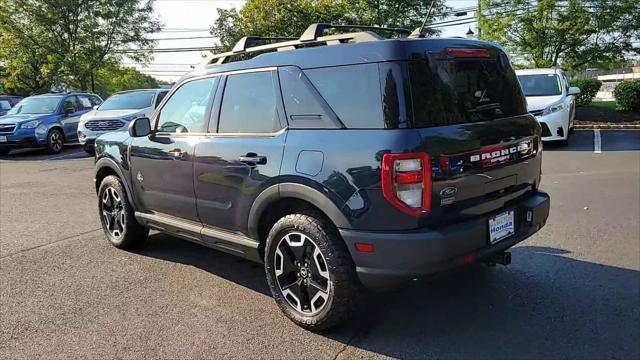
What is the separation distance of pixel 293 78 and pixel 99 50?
26.1 meters

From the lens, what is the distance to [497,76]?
3768mm

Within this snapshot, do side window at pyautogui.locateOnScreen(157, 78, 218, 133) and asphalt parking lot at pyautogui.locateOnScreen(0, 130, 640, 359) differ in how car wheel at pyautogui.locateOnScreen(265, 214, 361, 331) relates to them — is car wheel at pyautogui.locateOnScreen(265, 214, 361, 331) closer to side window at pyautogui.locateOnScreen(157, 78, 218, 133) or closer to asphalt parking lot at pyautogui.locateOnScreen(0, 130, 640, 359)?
asphalt parking lot at pyautogui.locateOnScreen(0, 130, 640, 359)

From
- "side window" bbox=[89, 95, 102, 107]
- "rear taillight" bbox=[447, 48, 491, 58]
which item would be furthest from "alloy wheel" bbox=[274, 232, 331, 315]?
"side window" bbox=[89, 95, 102, 107]

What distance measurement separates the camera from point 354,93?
3297 millimetres

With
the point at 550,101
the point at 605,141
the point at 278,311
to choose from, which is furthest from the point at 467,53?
the point at 605,141

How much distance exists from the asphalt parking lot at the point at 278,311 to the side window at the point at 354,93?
3.85ft

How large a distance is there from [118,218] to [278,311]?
2.42m

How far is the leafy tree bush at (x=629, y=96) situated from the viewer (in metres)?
16.2

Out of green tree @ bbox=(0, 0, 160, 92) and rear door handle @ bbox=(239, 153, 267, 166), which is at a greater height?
green tree @ bbox=(0, 0, 160, 92)

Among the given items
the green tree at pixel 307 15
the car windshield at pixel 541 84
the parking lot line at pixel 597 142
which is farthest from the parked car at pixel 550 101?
the green tree at pixel 307 15

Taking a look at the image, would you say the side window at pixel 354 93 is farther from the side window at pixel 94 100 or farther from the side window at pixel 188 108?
the side window at pixel 94 100

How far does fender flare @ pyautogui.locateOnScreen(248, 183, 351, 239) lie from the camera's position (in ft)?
10.7

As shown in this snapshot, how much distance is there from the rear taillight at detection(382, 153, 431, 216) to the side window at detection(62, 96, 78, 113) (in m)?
15.1

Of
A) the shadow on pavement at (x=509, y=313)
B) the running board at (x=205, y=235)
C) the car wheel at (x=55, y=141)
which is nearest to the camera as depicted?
the shadow on pavement at (x=509, y=313)
